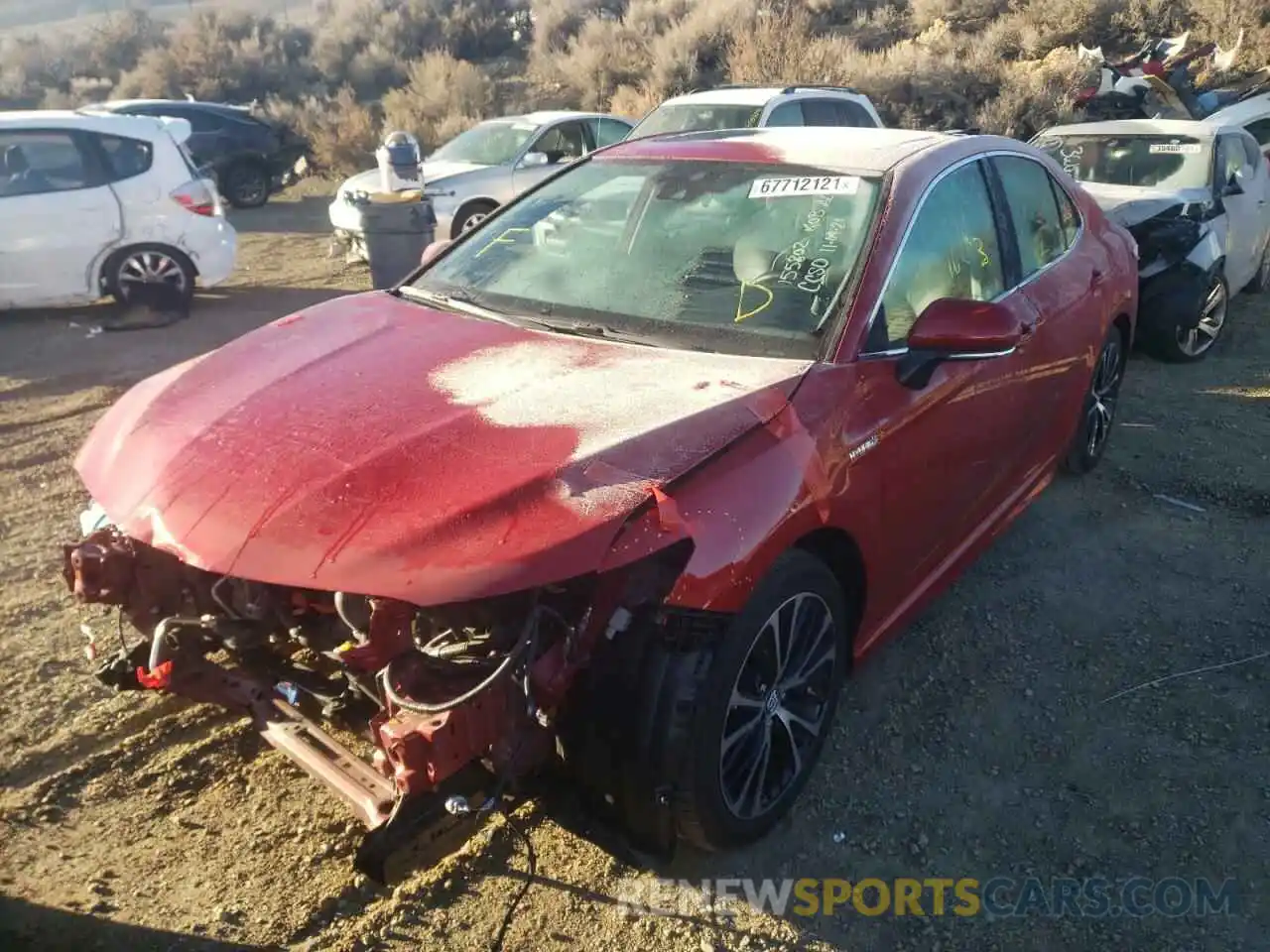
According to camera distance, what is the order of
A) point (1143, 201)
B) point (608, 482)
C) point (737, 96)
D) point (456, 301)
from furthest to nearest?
point (737, 96) < point (1143, 201) < point (456, 301) < point (608, 482)

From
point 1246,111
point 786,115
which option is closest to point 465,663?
point 786,115

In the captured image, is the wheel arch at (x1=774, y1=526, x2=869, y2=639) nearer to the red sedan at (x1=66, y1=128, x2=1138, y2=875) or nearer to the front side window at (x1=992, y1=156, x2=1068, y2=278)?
the red sedan at (x1=66, y1=128, x2=1138, y2=875)

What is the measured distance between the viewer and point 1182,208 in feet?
24.3

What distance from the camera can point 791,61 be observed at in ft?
60.7

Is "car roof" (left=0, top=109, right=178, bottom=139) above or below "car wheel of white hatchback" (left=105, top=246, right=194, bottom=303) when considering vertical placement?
above

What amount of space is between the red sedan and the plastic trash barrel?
447 cm

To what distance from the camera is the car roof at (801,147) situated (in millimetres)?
3496

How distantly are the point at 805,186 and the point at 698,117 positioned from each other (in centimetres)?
718

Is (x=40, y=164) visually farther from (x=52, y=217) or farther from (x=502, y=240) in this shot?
(x=502, y=240)

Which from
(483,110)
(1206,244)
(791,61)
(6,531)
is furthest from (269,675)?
Result: (483,110)

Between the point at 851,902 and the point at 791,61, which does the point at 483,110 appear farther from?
the point at 851,902

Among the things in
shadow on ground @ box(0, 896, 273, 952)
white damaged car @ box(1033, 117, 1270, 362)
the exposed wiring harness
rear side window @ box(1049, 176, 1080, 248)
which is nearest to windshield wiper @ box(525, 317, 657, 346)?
the exposed wiring harness

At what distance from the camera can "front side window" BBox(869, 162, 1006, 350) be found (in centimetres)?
317

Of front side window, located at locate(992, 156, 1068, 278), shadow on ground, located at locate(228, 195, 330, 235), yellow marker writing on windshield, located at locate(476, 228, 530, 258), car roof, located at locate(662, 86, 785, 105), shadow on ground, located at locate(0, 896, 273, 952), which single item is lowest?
shadow on ground, located at locate(228, 195, 330, 235)
